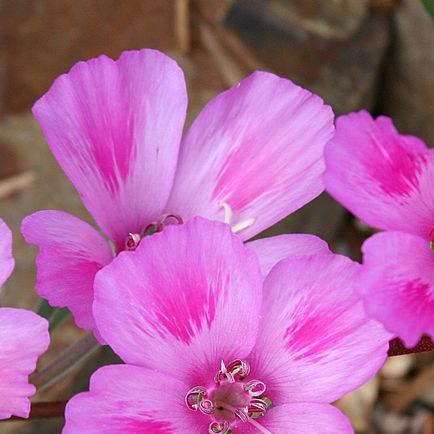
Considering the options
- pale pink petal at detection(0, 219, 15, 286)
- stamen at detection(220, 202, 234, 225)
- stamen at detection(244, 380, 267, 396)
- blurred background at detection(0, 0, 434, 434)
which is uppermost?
pale pink petal at detection(0, 219, 15, 286)

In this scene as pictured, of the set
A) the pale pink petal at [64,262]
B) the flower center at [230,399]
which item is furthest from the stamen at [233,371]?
the pale pink petal at [64,262]

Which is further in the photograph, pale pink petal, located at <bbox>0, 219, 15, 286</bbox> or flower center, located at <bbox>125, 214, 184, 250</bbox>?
flower center, located at <bbox>125, 214, 184, 250</bbox>

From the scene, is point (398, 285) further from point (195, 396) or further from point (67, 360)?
point (67, 360)

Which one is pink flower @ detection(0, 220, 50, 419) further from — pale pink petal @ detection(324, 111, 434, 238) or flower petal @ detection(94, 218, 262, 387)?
pale pink petal @ detection(324, 111, 434, 238)

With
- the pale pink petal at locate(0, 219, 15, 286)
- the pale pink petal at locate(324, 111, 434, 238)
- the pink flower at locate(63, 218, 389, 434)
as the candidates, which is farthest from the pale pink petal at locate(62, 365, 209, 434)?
the pale pink petal at locate(324, 111, 434, 238)

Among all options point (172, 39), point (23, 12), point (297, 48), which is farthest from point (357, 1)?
point (23, 12)

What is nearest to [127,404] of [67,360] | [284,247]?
[284,247]

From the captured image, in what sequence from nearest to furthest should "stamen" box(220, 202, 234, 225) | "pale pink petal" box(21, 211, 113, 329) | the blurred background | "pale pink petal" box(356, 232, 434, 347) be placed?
"pale pink petal" box(356, 232, 434, 347), "pale pink petal" box(21, 211, 113, 329), "stamen" box(220, 202, 234, 225), the blurred background

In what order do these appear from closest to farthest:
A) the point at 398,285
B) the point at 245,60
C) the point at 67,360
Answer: the point at 398,285, the point at 67,360, the point at 245,60
